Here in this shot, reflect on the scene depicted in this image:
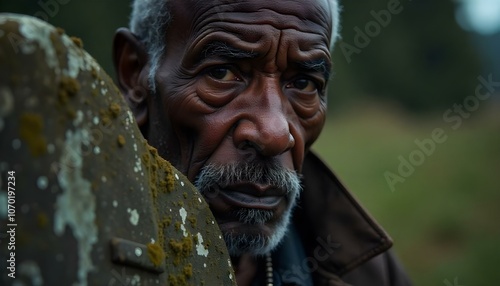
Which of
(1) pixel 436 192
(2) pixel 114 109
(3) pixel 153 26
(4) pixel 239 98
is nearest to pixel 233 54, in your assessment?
(4) pixel 239 98

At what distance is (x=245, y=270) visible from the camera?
2891 millimetres

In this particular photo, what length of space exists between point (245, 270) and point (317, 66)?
2.88 feet

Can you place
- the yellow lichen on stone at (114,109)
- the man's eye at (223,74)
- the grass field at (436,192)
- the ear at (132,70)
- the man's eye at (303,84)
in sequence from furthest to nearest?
the grass field at (436,192), the ear at (132,70), the man's eye at (303,84), the man's eye at (223,74), the yellow lichen on stone at (114,109)

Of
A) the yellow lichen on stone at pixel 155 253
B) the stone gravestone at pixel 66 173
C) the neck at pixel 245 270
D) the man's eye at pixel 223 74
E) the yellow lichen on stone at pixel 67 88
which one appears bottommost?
the neck at pixel 245 270

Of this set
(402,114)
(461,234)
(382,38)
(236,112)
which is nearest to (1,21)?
(236,112)

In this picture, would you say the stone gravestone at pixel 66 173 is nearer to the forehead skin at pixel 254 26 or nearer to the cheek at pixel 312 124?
the forehead skin at pixel 254 26

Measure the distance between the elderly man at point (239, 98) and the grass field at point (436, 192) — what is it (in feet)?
16.2

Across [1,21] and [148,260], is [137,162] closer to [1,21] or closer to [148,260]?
[148,260]

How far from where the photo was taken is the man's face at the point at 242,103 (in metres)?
2.40

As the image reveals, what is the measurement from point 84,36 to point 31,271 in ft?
37.4

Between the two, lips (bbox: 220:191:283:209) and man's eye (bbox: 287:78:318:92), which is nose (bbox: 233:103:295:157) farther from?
man's eye (bbox: 287:78:318:92)

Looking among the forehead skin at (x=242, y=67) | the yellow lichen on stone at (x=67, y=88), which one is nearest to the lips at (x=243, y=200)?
the forehead skin at (x=242, y=67)

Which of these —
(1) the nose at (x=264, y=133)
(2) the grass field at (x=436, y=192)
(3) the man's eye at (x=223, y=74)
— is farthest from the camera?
(2) the grass field at (x=436, y=192)

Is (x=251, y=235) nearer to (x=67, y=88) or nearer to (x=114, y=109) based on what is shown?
(x=114, y=109)
